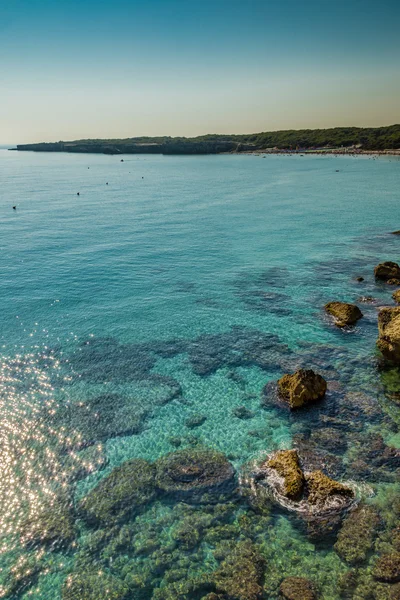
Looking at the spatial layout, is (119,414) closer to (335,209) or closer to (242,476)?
(242,476)

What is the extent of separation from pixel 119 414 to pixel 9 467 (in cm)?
637

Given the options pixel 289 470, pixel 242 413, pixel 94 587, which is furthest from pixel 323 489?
pixel 94 587

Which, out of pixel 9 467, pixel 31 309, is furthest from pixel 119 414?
pixel 31 309

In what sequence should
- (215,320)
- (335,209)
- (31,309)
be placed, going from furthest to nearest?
(335,209) < (31,309) < (215,320)

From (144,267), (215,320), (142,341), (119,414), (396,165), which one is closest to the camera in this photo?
(119,414)

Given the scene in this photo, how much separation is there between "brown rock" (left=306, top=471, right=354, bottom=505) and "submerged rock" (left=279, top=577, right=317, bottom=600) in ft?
11.7

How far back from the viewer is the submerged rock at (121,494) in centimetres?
1758

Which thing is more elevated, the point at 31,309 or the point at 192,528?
the point at 31,309

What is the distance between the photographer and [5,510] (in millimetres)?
17875

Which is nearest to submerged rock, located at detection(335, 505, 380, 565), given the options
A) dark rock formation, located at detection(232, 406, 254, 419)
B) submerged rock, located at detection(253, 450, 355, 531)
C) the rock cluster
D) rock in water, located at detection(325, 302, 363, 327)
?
submerged rock, located at detection(253, 450, 355, 531)

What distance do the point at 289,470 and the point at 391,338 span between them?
13.1 m

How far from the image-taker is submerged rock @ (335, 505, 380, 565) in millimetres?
15203

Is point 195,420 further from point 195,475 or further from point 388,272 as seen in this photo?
point 388,272

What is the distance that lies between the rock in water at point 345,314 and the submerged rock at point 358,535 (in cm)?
1810
